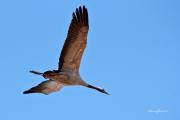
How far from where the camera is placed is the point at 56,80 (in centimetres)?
2050

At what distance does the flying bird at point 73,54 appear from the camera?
20.0 metres

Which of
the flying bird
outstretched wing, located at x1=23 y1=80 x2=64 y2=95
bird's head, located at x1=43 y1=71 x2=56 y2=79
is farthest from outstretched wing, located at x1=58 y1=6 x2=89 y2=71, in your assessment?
outstretched wing, located at x1=23 y1=80 x2=64 y2=95

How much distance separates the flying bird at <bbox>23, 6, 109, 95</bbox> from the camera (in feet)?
65.7

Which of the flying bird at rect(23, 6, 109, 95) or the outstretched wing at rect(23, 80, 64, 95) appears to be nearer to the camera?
A: the flying bird at rect(23, 6, 109, 95)

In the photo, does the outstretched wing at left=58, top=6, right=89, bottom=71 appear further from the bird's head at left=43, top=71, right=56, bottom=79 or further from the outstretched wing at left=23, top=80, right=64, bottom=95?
Result: the outstretched wing at left=23, top=80, right=64, bottom=95

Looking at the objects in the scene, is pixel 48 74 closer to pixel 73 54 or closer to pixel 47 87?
pixel 73 54

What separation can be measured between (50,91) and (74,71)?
1736 mm

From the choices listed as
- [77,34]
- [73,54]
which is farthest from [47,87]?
[77,34]

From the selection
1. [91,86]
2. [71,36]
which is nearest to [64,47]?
[71,36]

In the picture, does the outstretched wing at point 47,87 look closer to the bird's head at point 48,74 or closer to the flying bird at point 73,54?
the flying bird at point 73,54

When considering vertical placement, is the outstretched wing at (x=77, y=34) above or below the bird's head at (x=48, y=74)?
above

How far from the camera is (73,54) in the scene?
67.5ft

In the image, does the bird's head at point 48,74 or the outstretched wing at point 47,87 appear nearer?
the bird's head at point 48,74

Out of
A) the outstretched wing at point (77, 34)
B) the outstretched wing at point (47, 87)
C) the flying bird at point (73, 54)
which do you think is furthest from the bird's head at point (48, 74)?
the outstretched wing at point (47, 87)
